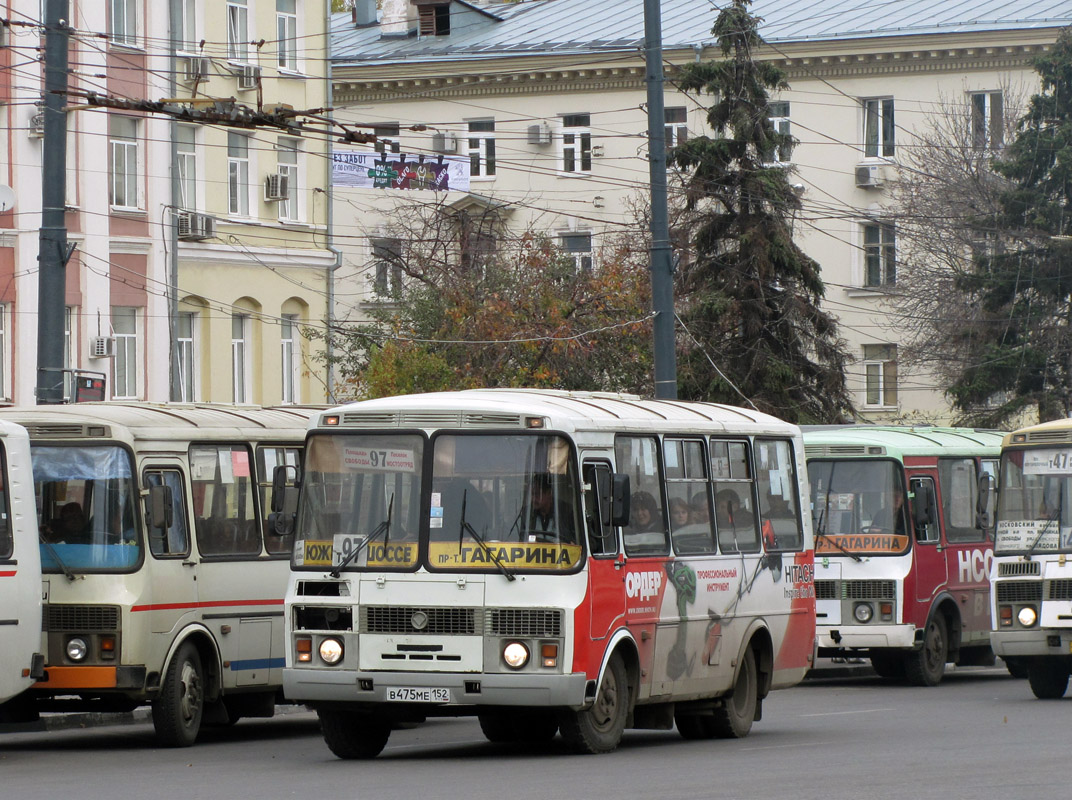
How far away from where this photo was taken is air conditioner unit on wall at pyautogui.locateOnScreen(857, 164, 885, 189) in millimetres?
52031

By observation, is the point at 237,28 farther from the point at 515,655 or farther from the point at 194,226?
the point at 515,655

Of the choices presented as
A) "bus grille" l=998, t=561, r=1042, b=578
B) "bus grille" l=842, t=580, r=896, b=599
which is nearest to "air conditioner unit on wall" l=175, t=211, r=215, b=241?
"bus grille" l=842, t=580, r=896, b=599

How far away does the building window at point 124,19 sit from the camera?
1425 inches

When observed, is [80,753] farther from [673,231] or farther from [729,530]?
[673,231]

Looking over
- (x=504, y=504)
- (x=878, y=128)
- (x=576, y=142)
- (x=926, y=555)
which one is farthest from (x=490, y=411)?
(x=576, y=142)

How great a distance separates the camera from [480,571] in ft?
43.7

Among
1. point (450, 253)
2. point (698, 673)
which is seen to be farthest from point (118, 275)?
point (698, 673)

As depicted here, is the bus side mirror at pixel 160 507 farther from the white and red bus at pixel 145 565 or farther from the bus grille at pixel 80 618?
the bus grille at pixel 80 618

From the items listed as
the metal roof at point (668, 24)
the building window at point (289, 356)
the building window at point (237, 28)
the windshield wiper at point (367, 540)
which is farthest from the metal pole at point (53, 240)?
the metal roof at point (668, 24)

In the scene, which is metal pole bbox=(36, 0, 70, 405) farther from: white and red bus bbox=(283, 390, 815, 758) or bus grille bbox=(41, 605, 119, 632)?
white and red bus bbox=(283, 390, 815, 758)

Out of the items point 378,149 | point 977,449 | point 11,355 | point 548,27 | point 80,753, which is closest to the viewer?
point 80,753

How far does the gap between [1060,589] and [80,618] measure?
8.69m

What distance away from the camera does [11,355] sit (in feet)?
113

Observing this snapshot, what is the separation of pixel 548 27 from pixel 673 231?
56.1 ft
